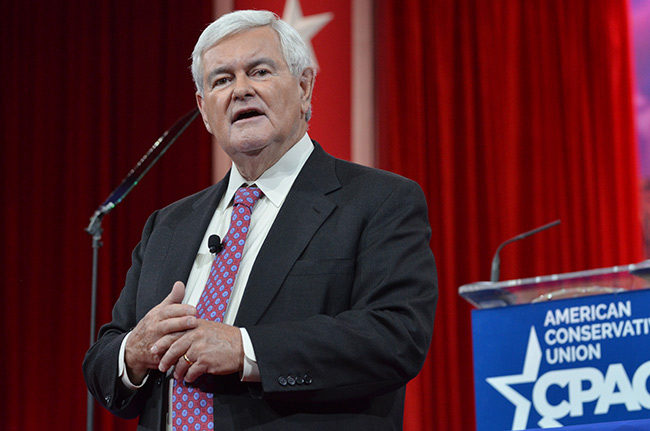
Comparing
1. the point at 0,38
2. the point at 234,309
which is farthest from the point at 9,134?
the point at 234,309

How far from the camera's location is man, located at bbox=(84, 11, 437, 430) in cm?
140

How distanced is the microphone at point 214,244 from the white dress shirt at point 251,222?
5 cm

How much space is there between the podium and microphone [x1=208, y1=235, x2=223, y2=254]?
0.97 metres

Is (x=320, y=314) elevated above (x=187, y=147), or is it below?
below

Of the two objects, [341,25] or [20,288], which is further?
[341,25]

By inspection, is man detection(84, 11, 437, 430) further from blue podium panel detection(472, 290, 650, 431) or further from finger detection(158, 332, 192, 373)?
blue podium panel detection(472, 290, 650, 431)

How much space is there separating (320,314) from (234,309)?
0.19m

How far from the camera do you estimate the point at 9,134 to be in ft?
15.4

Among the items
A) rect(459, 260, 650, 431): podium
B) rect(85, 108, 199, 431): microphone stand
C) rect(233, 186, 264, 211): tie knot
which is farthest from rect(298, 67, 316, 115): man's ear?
rect(85, 108, 199, 431): microphone stand

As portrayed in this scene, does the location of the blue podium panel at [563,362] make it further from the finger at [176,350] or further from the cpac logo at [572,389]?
the finger at [176,350]

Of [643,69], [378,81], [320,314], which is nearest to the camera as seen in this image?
[320,314]

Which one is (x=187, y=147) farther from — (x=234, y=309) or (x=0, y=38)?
(x=234, y=309)

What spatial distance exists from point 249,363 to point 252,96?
2.08ft

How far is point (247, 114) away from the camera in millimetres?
1787
